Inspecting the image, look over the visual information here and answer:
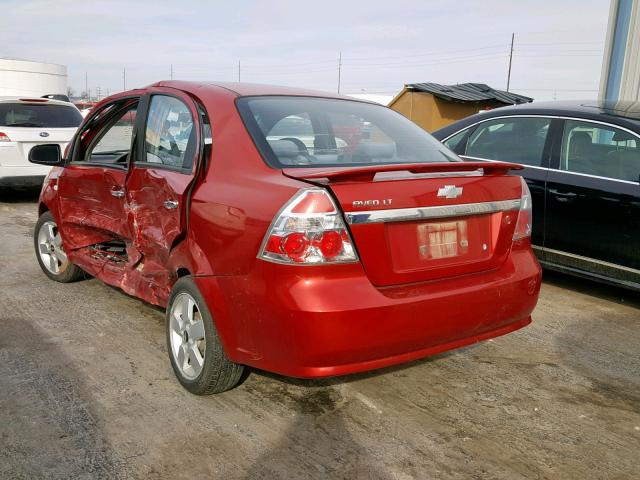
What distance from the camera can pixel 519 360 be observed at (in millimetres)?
3730

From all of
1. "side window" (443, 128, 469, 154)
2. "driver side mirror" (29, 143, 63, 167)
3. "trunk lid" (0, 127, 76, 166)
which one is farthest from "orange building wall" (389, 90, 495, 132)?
"driver side mirror" (29, 143, 63, 167)

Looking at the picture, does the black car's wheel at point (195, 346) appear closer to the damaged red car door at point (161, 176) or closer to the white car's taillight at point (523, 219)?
the damaged red car door at point (161, 176)

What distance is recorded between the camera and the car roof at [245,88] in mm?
3408

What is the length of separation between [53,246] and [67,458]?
116 inches

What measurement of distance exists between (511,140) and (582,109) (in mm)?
632

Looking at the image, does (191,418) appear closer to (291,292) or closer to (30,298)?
(291,292)

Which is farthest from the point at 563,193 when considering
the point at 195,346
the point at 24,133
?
the point at 24,133

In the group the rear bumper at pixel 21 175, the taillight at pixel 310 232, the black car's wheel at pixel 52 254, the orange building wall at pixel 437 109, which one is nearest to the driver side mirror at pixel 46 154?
the black car's wheel at pixel 52 254

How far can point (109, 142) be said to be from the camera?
15.5 feet

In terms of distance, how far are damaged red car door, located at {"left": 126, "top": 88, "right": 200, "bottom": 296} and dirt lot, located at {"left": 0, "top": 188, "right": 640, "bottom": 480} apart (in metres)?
0.68

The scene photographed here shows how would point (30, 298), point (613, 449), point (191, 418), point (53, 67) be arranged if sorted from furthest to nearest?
point (53, 67) < point (30, 298) < point (191, 418) < point (613, 449)

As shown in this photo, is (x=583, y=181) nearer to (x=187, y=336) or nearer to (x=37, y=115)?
(x=187, y=336)

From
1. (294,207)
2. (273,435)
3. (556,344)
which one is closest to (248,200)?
(294,207)

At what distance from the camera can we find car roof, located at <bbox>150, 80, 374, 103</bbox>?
11.2 ft
